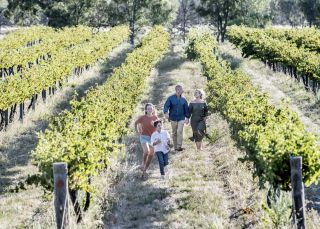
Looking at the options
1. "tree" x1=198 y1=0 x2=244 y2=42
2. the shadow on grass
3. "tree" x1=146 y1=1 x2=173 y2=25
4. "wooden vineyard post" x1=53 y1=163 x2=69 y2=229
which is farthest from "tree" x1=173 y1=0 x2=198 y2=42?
"wooden vineyard post" x1=53 y1=163 x2=69 y2=229

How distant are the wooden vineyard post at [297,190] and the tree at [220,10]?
4464cm

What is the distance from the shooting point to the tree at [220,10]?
1971 inches

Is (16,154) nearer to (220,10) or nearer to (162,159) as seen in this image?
(162,159)

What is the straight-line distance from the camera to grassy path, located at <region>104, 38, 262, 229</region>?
8.29 m

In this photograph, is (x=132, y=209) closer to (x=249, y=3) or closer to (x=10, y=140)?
(x=10, y=140)

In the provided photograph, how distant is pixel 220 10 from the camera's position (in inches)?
2002

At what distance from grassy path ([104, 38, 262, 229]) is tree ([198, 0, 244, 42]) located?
37.9 meters

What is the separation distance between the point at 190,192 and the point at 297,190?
3.50 metres

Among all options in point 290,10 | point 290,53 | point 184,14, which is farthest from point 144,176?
point 290,10

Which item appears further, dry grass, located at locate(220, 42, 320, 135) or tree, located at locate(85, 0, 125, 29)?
tree, located at locate(85, 0, 125, 29)

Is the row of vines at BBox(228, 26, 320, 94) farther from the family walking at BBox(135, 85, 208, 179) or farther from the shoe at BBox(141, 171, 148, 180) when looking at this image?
the shoe at BBox(141, 171, 148, 180)

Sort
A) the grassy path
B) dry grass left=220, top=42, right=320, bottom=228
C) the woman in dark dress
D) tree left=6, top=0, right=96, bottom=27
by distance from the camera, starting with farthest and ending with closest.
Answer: tree left=6, top=0, right=96, bottom=27, the woman in dark dress, dry grass left=220, top=42, right=320, bottom=228, the grassy path

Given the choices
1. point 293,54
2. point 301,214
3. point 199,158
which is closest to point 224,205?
point 301,214

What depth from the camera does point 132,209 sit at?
9.00 m
